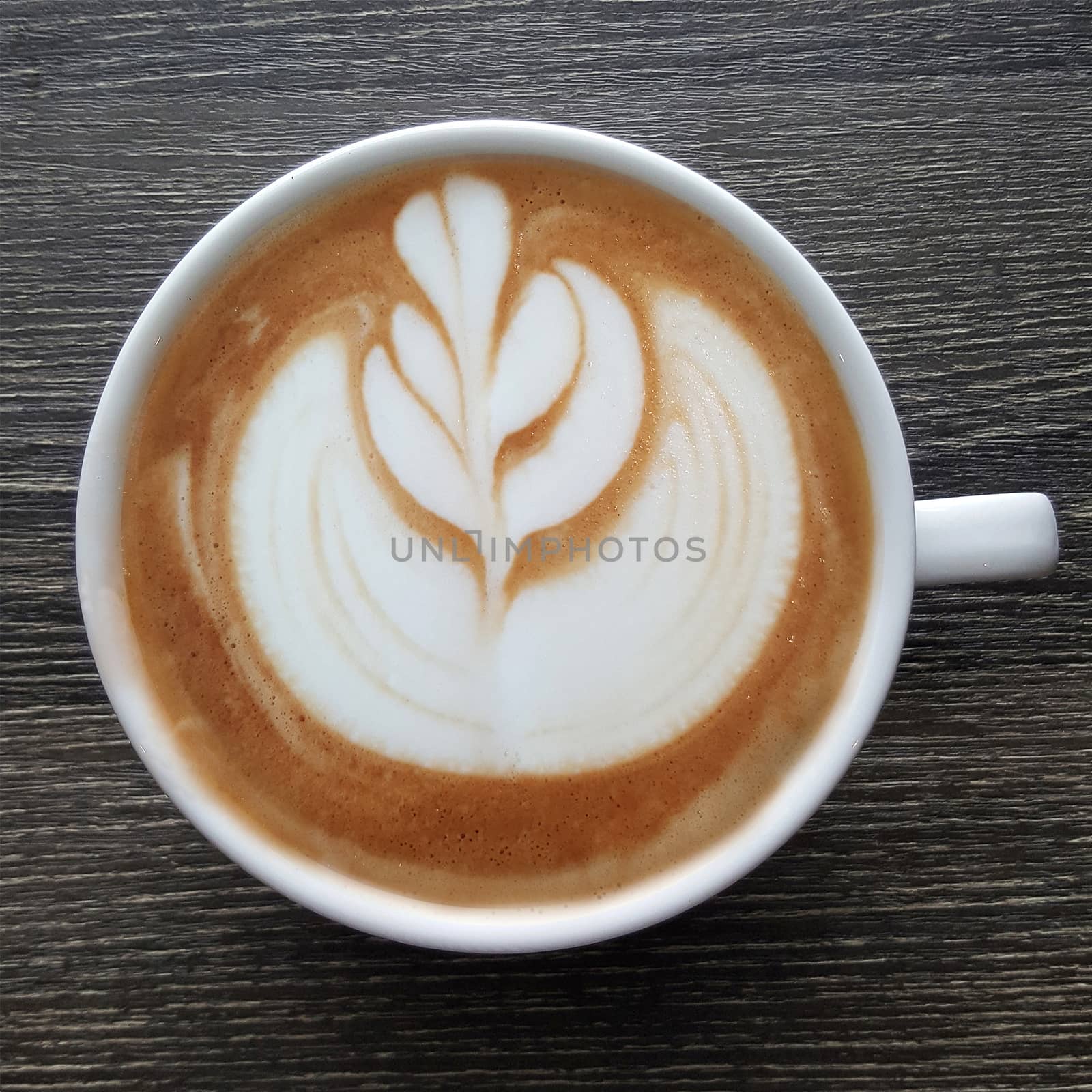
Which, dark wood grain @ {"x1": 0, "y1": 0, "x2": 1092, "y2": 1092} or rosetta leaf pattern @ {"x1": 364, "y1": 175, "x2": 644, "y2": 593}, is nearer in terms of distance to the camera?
rosetta leaf pattern @ {"x1": 364, "y1": 175, "x2": 644, "y2": 593}

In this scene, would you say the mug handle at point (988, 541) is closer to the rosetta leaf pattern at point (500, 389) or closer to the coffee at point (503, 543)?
the coffee at point (503, 543)

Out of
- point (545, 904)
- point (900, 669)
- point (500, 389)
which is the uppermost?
point (500, 389)

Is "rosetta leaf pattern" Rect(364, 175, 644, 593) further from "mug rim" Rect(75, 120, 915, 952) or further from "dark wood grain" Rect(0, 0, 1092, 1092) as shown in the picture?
"dark wood grain" Rect(0, 0, 1092, 1092)

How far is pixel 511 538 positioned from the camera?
79 cm

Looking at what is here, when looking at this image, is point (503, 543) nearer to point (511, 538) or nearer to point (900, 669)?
point (511, 538)

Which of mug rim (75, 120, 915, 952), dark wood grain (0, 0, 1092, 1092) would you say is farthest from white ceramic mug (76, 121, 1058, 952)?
dark wood grain (0, 0, 1092, 1092)

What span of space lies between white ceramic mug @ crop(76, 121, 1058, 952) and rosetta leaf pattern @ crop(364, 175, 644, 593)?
0.33 ft

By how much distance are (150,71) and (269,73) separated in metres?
0.14

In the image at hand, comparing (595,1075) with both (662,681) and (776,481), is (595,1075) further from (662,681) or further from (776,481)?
(776,481)

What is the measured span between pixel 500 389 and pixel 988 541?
18.7 inches

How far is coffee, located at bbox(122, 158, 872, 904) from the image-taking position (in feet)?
2.56

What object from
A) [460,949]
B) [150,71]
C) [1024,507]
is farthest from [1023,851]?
[150,71]

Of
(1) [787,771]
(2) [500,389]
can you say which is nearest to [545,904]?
(1) [787,771]

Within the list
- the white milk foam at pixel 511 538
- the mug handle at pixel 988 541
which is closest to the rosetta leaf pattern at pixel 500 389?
the white milk foam at pixel 511 538
